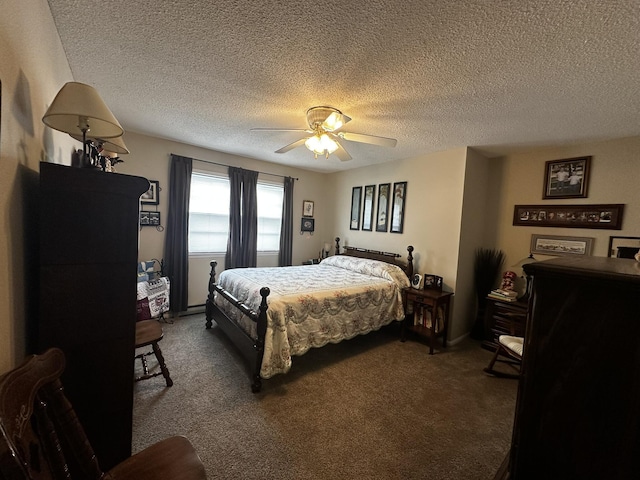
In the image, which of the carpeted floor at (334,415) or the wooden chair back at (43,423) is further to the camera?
the carpeted floor at (334,415)

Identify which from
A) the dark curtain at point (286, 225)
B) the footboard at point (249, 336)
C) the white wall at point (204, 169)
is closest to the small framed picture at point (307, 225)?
the white wall at point (204, 169)

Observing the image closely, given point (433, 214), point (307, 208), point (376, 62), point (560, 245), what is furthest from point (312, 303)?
point (560, 245)

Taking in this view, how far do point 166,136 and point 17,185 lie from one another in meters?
2.84

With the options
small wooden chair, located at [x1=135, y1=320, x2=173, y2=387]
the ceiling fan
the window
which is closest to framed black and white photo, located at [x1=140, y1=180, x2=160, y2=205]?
the window

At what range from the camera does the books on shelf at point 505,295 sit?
123 inches

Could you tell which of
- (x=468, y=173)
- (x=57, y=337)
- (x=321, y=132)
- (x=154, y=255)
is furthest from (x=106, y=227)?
(x=468, y=173)

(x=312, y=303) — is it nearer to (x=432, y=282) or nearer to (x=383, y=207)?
(x=432, y=282)

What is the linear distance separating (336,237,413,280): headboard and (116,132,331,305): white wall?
769 mm

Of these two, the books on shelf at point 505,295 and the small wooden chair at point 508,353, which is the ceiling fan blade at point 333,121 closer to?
the small wooden chair at point 508,353

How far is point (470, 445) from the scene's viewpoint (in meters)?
1.82

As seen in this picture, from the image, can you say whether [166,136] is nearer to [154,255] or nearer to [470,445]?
[154,255]

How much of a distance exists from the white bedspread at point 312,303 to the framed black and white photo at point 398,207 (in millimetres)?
700

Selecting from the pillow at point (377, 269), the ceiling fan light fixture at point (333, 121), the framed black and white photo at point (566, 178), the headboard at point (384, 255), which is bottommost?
the pillow at point (377, 269)

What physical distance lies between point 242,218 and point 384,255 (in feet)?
7.96
